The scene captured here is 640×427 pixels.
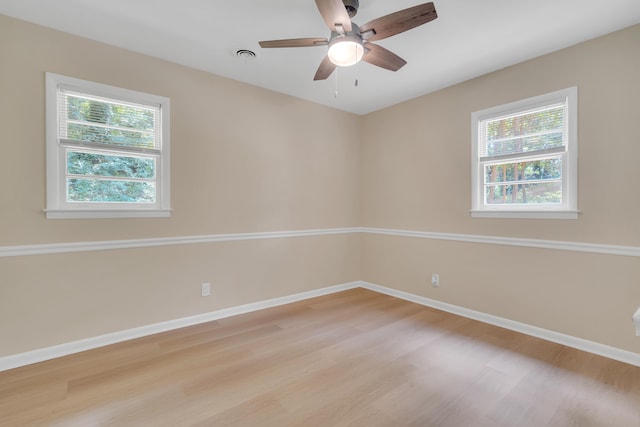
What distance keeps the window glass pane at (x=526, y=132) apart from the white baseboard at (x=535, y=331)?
5.62 feet

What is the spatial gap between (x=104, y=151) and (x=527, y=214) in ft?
13.0

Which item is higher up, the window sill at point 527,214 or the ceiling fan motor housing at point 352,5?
the ceiling fan motor housing at point 352,5

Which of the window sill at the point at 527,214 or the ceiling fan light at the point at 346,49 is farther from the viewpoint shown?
the window sill at the point at 527,214

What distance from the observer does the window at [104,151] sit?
237 cm

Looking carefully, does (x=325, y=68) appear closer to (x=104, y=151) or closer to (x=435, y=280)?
(x=104, y=151)

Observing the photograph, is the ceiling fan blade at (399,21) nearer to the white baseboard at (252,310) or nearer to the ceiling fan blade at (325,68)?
the ceiling fan blade at (325,68)

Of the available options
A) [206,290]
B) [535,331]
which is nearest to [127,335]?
[206,290]

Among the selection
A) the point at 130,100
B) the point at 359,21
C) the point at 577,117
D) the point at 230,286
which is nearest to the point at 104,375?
the point at 230,286

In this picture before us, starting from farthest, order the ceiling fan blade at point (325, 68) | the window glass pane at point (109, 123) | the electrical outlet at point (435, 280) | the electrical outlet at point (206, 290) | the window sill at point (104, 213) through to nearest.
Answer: the electrical outlet at point (435, 280)
the electrical outlet at point (206, 290)
the window glass pane at point (109, 123)
the window sill at point (104, 213)
the ceiling fan blade at point (325, 68)

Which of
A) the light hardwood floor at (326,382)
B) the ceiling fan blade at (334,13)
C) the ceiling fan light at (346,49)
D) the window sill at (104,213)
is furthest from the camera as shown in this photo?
the window sill at (104,213)

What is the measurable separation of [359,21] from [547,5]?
131 cm

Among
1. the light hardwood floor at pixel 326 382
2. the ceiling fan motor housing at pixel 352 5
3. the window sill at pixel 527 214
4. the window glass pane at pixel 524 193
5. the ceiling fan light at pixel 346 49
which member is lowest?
the light hardwood floor at pixel 326 382

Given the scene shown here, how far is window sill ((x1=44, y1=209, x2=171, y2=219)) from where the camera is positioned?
2.35 m

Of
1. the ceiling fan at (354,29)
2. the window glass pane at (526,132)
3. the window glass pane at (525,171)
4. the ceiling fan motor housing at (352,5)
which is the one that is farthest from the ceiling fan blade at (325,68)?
the window glass pane at (525,171)
